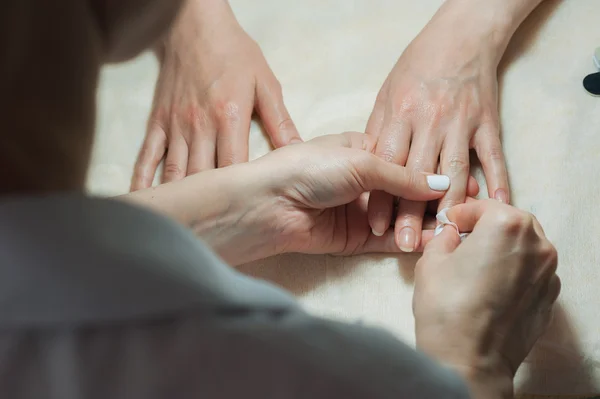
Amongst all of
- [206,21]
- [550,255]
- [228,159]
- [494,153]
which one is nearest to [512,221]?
[550,255]

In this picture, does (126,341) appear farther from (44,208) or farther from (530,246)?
(530,246)

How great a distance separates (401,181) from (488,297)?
0.19 meters

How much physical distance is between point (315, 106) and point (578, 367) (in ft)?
1.62

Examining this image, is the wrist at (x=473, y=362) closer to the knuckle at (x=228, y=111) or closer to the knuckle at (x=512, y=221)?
the knuckle at (x=512, y=221)

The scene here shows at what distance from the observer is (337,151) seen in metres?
0.73

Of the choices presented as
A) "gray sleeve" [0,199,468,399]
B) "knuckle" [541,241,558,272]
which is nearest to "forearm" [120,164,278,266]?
"knuckle" [541,241,558,272]

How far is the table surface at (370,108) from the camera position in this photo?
2.21 feet

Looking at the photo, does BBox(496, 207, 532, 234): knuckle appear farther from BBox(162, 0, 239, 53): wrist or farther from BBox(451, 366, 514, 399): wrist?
BBox(162, 0, 239, 53): wrist

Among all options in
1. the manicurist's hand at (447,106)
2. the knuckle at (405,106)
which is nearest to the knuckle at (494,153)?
the manicurist's hand at (447,106)

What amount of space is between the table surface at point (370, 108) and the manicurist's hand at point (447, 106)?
4 cm

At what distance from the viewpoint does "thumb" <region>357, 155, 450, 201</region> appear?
705 millimetres

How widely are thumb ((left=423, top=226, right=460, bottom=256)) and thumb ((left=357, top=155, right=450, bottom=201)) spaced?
0.24 feet

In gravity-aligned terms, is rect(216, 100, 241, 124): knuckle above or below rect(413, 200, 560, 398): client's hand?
above

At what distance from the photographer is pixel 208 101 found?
853 millimetres
